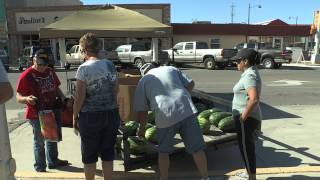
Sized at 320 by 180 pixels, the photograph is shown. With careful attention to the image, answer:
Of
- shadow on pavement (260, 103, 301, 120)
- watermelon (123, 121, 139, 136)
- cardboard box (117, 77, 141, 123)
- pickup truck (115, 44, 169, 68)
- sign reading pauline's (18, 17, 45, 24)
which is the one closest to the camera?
watermelon (123, 121, 139, 136)

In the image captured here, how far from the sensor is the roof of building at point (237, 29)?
41.7 metres

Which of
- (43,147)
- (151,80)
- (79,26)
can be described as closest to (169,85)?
(151,80)

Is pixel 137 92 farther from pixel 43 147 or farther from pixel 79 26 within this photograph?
pixel 79 26

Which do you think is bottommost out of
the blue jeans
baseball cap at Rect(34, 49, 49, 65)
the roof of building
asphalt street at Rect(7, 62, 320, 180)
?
asphalt street at Rect(7, 62, 320, 180)

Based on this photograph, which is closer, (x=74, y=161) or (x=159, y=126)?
(x=159, y=126)

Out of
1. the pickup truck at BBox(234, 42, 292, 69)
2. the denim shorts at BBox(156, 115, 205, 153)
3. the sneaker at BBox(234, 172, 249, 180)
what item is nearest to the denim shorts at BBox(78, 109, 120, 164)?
the denim shorts at BBox(156, 115, 205, 153)

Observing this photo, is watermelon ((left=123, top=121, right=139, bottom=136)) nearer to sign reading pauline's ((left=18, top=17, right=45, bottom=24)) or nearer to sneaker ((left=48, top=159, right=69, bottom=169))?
sneaker ((left=48, top=159, right=69, bottom=169))

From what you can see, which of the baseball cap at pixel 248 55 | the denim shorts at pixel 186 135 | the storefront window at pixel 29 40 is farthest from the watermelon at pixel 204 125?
the storefront window at pixel 29 40

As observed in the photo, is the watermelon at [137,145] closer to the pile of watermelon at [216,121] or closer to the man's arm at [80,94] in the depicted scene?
the pile of watermelon at [216,121]

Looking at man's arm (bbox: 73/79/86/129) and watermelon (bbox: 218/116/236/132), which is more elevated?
man's arm (bbox: 73/79/86/129)

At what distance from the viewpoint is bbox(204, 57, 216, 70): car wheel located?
2994 cm

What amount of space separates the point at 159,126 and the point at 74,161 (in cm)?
213

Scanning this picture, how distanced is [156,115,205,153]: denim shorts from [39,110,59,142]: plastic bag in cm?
148

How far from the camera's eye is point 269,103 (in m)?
12.8
